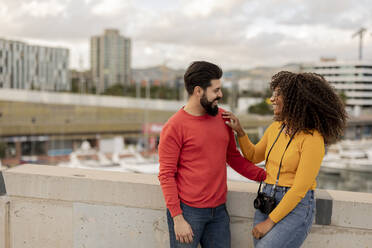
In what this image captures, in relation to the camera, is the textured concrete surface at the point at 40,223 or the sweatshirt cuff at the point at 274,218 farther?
Answer: the textured concrete surface at the point at 40,223

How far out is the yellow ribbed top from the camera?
1962 mm

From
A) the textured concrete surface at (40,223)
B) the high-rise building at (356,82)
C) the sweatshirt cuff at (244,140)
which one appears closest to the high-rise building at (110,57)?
the high-rise building at (356,82)

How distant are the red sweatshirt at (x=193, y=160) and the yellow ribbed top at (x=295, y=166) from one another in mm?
292

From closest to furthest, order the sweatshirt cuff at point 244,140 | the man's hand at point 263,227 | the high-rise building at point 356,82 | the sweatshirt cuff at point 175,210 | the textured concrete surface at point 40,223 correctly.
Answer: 1. the man's hand at point 263,227
2. the sweatshirt cuff at point 175,210
3. the sweatshirt cuff at point 244,140
4. the textured concrete surface at point 40,223
5. the high-rise building at point 356,82

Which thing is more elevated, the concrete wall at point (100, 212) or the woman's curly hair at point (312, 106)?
the woman's curly hair at point (312, 106)

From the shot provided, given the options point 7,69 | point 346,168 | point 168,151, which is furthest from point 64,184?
point 7,69

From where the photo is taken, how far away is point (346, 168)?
159 ft

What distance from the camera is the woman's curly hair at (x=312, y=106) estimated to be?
2.05m

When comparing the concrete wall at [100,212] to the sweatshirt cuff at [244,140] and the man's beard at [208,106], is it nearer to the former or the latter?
the sweatshirt cuff at [244,140]

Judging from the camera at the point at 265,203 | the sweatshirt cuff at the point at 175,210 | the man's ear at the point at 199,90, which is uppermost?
the man's ear at the point at 199,90

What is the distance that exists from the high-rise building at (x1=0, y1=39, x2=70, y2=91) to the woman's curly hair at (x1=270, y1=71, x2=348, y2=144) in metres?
73.0

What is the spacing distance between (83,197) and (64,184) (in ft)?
0.56

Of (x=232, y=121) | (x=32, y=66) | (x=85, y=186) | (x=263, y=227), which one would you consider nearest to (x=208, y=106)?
(x=232, y=121)

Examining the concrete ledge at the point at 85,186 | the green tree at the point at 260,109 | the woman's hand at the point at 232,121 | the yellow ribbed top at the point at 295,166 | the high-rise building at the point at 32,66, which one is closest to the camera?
the yellow ribbed top at the point at 295,166
